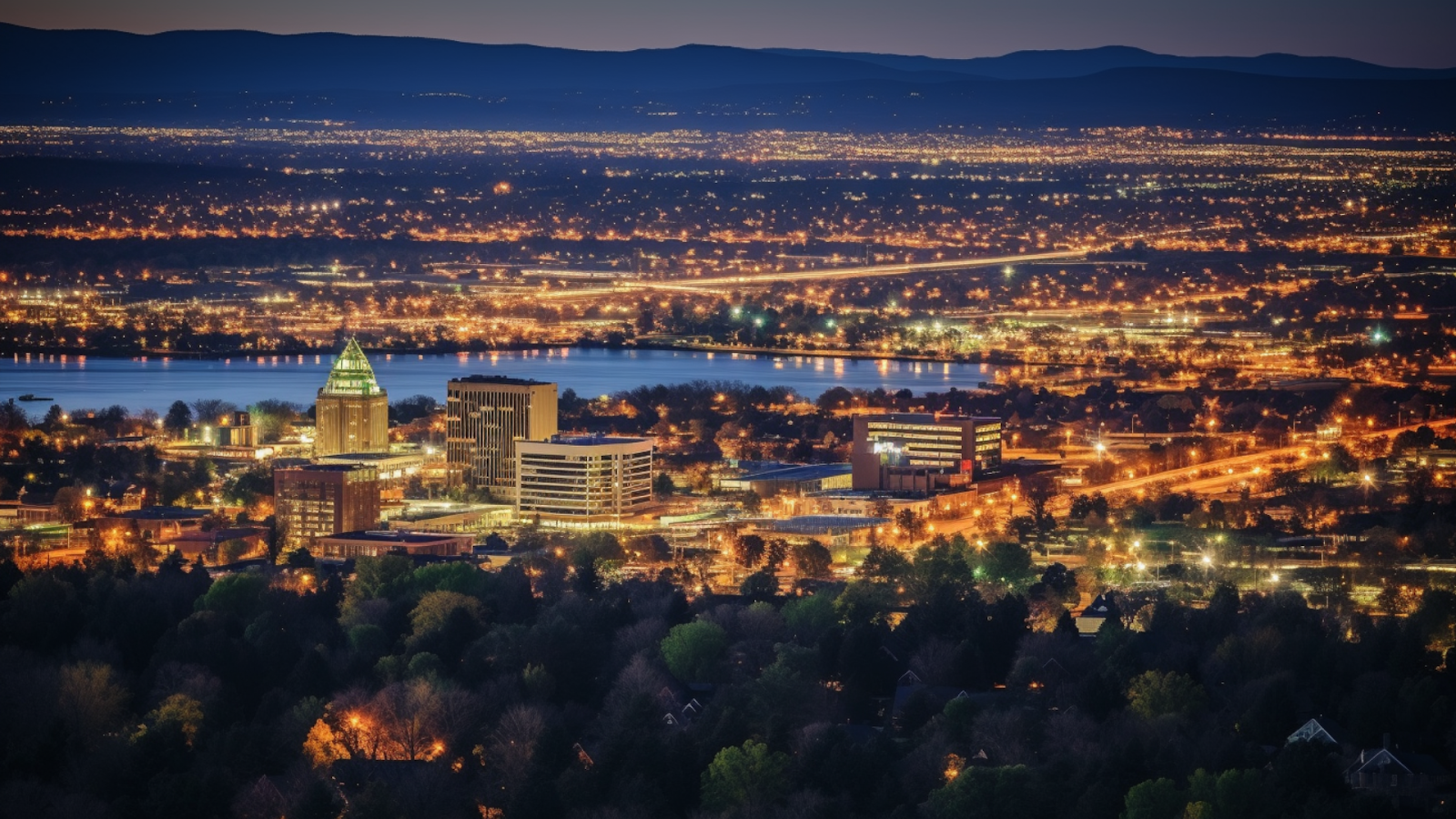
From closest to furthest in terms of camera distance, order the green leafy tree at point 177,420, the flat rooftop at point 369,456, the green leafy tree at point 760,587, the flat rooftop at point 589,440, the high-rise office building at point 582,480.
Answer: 1. the green leafy tree at point 760,587
2. the high-rise office building at point 582,480
3. the flat rooftop at point 589,440
4. the flat rooftop at point 369,456
5. the green leafy tree at point 177,420

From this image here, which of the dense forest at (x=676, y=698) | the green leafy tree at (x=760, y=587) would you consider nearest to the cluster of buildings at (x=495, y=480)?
the green leafy tree at (x=760, y=587)

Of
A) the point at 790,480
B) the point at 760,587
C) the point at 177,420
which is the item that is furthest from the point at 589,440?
the point at 760,587

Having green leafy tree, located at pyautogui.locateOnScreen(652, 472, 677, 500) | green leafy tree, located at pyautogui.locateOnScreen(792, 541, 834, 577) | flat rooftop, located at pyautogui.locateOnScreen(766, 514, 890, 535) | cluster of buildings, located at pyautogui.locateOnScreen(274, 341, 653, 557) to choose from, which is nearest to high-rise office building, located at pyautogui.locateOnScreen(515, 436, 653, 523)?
cluster of buildings, located at pyautogui.locateOnScreen(274, 341, 653, 557)

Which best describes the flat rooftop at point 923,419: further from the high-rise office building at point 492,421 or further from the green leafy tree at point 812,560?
the green leafy tree at point 812,560

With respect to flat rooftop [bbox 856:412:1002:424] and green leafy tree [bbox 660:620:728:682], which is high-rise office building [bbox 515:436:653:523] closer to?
flat rooftop [bbox 856:412:1002:424]

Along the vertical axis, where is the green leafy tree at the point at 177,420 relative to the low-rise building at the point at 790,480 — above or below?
below

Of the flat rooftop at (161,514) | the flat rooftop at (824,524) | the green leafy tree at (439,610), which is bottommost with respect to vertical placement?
the flat rooftop at (161,514)
